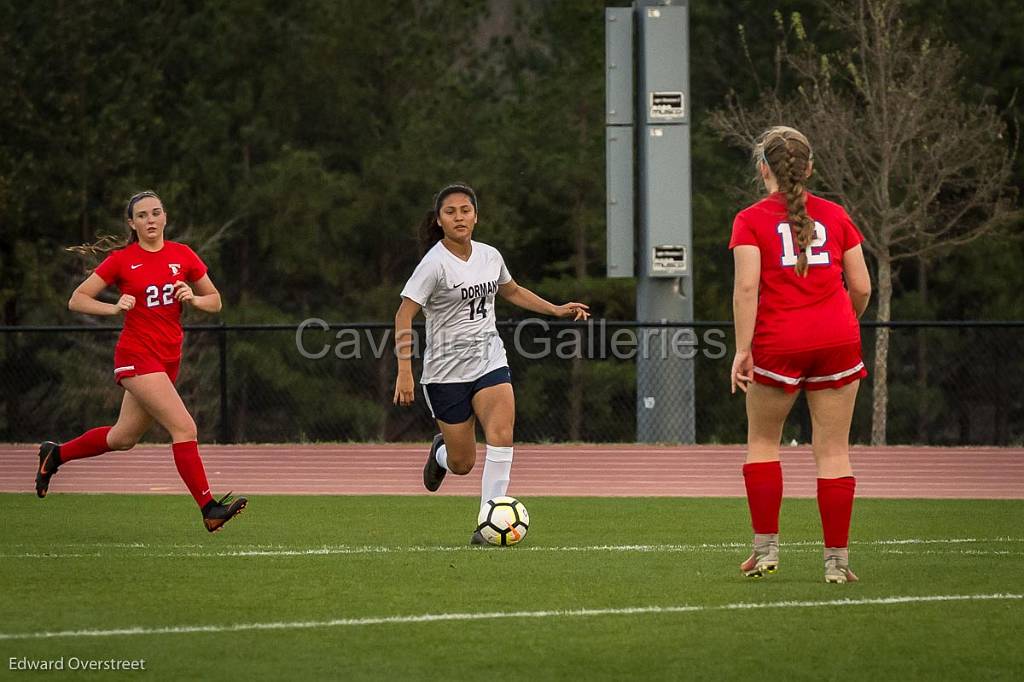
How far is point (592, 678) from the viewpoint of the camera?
18.2 feet

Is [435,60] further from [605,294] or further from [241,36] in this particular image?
[605,294]

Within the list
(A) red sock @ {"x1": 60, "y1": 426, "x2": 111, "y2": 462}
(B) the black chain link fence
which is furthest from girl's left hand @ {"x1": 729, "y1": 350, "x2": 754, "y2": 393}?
(B) the black chain link fence

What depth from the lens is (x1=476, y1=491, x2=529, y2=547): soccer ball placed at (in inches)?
369

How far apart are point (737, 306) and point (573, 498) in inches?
247

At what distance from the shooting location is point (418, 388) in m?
28.8

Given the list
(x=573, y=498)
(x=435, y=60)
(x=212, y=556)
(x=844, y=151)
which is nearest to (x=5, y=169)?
(x=435, y=60)

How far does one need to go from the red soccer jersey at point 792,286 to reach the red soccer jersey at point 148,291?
12.6 feet

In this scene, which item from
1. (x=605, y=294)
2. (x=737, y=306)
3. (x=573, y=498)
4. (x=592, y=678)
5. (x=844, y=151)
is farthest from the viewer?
(x=605, y=294)

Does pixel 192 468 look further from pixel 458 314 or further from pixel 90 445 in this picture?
pixel 458 314

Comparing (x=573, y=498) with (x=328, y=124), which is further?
(x=328, y=124)

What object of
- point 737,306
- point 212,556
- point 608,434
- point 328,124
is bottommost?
point 608,434

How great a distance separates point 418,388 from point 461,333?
19.4 m

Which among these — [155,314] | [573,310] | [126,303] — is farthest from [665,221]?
[126,303]

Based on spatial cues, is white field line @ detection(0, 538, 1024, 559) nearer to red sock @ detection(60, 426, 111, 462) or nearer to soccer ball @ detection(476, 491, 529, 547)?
soccer ball @ detection(476, 491, 529, 547)
